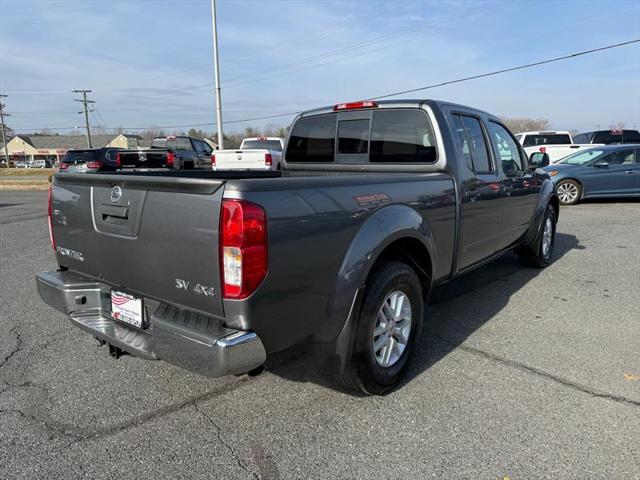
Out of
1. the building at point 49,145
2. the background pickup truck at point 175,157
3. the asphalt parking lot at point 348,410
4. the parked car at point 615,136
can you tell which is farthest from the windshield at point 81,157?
the building at point 49,145

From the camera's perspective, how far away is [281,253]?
2.24 m

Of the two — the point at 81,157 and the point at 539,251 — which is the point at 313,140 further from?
the point at 81,157

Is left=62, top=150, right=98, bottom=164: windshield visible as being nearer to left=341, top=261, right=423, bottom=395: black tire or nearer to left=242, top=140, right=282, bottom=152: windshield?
left=242, top=140, right=282, bottom=152: windshield

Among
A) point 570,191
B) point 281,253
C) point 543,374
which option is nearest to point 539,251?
point 543,374

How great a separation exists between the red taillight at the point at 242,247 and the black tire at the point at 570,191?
12.6 meters

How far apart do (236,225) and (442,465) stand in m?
1.61

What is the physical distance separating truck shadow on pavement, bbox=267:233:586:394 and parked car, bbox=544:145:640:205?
688 centimetres

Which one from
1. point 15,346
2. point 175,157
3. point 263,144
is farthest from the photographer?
point 263,144

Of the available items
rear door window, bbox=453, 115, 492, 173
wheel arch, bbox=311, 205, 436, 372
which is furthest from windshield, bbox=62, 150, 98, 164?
wheel arch, bbox=311, 205, 436, 372

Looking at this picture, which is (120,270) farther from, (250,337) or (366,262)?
(366,262)

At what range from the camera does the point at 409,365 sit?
3.28 meters

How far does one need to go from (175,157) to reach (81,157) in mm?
3773

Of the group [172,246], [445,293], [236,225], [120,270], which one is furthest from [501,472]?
[445,293]

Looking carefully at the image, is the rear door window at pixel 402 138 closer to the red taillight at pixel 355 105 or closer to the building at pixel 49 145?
the red taillight at pixel 355 105
